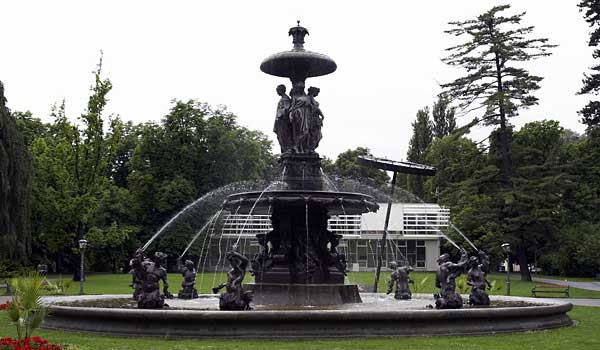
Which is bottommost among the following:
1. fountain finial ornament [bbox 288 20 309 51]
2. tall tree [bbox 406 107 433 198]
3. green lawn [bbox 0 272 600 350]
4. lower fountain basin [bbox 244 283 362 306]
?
green lawn [bbox 0 272 600 350]

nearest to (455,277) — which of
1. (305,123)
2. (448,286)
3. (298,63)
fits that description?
(448,286)

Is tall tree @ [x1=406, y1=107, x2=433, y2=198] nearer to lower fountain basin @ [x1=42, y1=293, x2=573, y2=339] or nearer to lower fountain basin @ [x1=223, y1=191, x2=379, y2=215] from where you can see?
lower fountain basin @ [x1=223, y1=191, x2=379, y2=215]

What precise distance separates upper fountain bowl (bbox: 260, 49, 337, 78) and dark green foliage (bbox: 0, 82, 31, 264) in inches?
504

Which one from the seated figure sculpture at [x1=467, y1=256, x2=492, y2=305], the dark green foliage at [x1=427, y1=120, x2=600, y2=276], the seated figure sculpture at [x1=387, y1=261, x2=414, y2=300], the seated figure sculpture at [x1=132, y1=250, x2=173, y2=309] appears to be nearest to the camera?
the seated figure sculpture at [x1=132, y1=250, x2=173, y2=309]

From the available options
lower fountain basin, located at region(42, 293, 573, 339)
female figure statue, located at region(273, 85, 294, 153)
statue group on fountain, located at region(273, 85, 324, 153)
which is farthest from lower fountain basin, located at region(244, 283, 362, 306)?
lower fountain basin, located at region(42, 293, 573, 339)

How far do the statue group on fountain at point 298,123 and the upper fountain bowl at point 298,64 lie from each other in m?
0.68

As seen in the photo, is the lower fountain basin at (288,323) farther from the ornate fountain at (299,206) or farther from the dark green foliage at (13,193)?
the dark green foliage at (13,193)

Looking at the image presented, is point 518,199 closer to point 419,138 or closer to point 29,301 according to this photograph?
point 419,138

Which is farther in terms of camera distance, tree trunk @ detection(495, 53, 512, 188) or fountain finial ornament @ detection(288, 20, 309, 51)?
tree trunk @ detection(495, 53, 512, 188)

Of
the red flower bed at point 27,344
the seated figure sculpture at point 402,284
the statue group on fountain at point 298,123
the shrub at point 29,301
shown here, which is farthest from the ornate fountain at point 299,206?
the red flower bed at point 27,344

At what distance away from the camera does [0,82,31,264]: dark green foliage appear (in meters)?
26.0

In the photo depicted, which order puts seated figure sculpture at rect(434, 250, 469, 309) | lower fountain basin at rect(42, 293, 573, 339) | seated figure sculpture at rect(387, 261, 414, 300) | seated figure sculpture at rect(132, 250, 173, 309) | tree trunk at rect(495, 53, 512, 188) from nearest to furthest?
lower fountain basin at rect(42, 293, 573, 339)
seated figure sculpture at rect(434, 250, 469, 309)
seated figure sculpture at rect(132, 250, 173, 309)
seated figure sculpture at rect(387, 261, 414, 300)
tree trunk at rect(495, 53, 512, 188)

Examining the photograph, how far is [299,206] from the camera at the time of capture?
54.0 feet

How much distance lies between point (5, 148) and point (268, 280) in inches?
586
